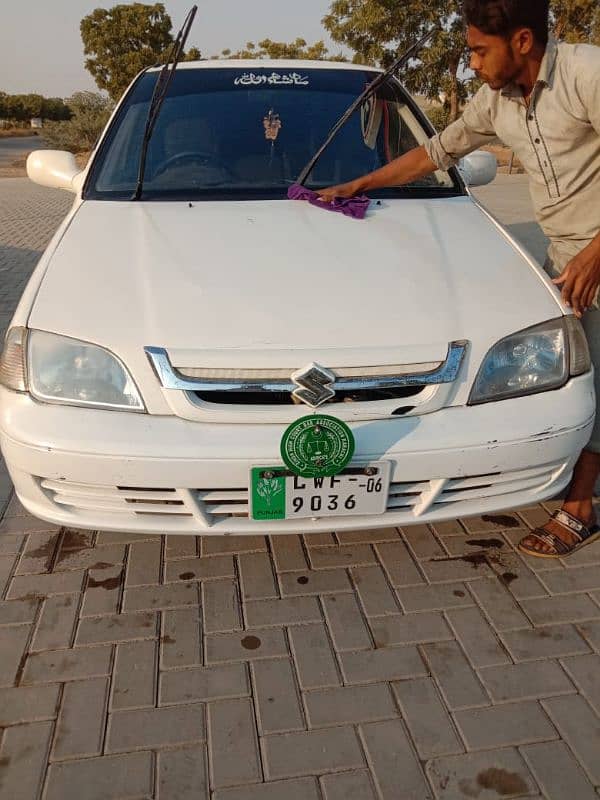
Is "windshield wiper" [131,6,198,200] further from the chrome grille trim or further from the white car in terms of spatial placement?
the chrome grille trim

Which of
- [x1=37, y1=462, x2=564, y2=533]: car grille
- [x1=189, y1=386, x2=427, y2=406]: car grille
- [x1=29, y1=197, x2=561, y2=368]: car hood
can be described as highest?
[x1=29, y1=197, x2=561, y2=368]: car hood

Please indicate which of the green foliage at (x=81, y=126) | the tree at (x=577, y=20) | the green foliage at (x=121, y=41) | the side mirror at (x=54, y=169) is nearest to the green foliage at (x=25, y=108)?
the green foliage at (x=121, y=41)

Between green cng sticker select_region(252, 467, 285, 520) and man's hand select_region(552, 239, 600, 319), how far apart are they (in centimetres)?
110

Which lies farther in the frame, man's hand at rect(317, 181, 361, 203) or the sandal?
man's hand at rect(317, 181, 361, 203)

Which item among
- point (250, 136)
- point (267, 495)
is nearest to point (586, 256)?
point (267, 495)

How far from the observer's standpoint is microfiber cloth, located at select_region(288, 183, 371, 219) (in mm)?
2578

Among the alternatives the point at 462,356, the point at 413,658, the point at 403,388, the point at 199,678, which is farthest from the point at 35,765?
the point at 462,356

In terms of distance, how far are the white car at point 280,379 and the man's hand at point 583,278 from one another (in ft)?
0.21

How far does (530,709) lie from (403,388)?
0.93 metres

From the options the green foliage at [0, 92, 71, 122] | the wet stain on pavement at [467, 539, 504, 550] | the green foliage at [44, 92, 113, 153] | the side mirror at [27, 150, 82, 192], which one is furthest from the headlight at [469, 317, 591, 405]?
the green foliage at [0, 92, 71, 122]

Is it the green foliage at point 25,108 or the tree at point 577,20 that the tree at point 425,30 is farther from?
the green foliage at point 25,108

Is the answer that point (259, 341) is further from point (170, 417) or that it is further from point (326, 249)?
point (326, 249)

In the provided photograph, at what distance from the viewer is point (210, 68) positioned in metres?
3.26

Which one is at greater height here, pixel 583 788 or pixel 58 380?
pixel 58 380
